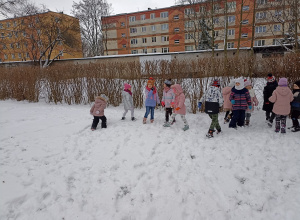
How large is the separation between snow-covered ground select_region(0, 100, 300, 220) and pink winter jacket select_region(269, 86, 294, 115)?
2.17ft

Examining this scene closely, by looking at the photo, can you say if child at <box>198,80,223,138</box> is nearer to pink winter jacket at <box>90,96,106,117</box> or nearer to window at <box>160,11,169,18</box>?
pink winter jacket at <box>90,96,106,117</box>

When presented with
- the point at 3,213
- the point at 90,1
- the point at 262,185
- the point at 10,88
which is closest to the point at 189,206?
the point at 262,185

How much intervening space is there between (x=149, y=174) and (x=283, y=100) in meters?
4.07

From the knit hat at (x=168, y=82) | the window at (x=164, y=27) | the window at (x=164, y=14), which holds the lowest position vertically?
the knit hat at (x=168, y=82)

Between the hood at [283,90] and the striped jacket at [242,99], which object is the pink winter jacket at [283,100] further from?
the striped jacket at [242,99]

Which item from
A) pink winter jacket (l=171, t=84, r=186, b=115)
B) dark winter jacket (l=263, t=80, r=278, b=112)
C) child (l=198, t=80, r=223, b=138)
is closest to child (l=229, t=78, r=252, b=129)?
child (l=198, t=80, r=223, b=138)

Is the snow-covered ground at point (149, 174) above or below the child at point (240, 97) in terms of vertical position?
below

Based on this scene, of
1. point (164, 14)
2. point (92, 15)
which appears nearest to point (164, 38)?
point (164, 14)

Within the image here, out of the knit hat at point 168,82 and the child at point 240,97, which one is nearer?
the child at point 240,97

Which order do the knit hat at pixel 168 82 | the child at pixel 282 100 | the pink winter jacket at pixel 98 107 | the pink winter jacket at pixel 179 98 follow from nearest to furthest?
the child at pixel 282 100 → the pink winter jacket at pixel 179 98 → the pink winter jacket at pixel 98 107 → the knit hat at pixel 168 82

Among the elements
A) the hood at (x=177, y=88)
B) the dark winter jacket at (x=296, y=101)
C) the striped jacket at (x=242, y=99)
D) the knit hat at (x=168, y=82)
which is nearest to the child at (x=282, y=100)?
the dark winter jacket at (x=296, y=101)

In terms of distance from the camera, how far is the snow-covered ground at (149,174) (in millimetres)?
2615

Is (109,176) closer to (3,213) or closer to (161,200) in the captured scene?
(161,200)

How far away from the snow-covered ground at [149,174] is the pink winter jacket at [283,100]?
0.66m
